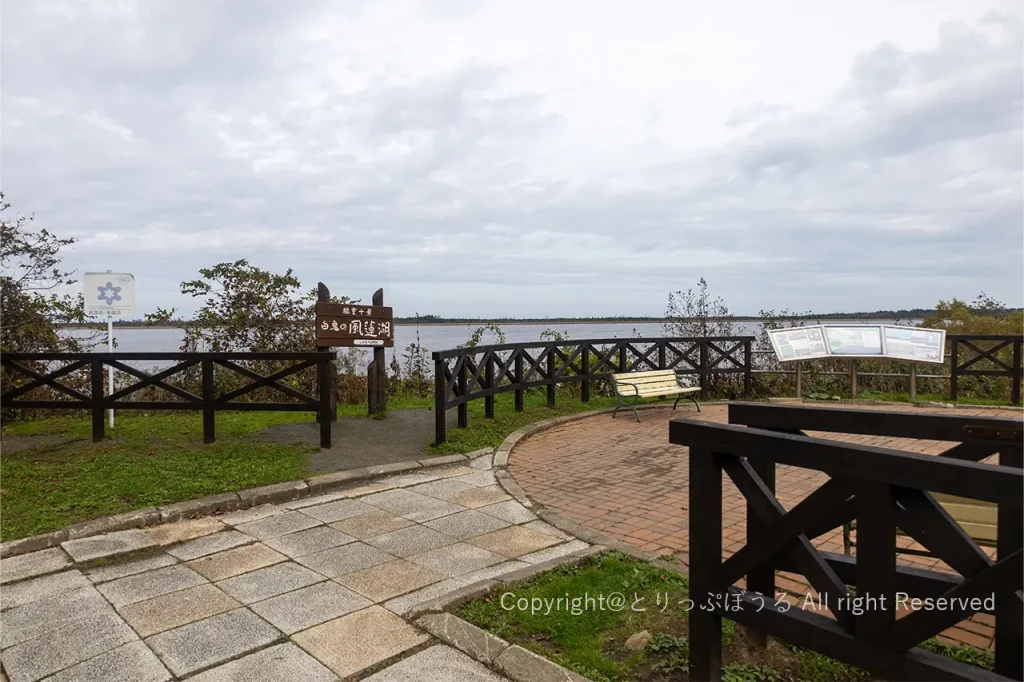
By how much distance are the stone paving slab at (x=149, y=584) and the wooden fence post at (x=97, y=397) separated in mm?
4286

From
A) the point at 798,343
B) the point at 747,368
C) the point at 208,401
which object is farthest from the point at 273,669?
the point at 747,368

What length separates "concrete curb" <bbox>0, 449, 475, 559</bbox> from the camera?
430 cm

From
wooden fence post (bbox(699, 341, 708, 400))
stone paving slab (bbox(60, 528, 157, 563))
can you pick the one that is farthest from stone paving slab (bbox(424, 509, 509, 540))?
wooden fence post (bbox(699, 341, 708, 400))

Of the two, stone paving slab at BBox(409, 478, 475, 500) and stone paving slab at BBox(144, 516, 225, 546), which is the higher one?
stone paving slab at BBox(409, 478, 475, 500)

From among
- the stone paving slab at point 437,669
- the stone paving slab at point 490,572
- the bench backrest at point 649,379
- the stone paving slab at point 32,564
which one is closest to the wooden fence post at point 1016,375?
the bench backrest at point 649,379

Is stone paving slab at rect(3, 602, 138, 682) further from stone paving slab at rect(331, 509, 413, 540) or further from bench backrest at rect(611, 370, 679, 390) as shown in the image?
bench backrest at rect(611, 370, 679, 390)

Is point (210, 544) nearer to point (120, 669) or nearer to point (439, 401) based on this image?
point (120, 669)

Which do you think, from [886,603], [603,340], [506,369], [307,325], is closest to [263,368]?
[307,325]

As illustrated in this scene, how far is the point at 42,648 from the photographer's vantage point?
116 inches

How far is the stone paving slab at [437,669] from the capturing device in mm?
2643

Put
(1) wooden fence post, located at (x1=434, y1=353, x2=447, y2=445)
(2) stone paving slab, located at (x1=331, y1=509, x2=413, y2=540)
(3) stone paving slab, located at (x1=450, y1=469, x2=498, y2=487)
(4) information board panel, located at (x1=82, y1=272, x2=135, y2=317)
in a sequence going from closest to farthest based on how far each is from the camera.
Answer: (2) stone paving slab, located at (x1=331, y1=509, x2=413, y2=540), (3) stone paving slab, located at (x1=450, y1=469, x2=498, y2=487), (1) wooden fence post, located at (x1=434, y1=353, x2=447, y2=445), (4) information board panel, located at (x1=82, y1=272, x2=135, y2=317)

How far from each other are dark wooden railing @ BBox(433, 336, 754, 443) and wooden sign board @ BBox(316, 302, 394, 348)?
1.21 metres

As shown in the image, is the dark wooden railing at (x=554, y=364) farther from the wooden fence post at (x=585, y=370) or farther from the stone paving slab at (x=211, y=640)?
the stone paving slab at (x=211, y=640)

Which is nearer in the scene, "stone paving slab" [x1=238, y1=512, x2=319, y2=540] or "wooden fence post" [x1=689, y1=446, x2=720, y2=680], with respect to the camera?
"wooden fence post" [x1=689, y1=446, x2=720, y2=680]
